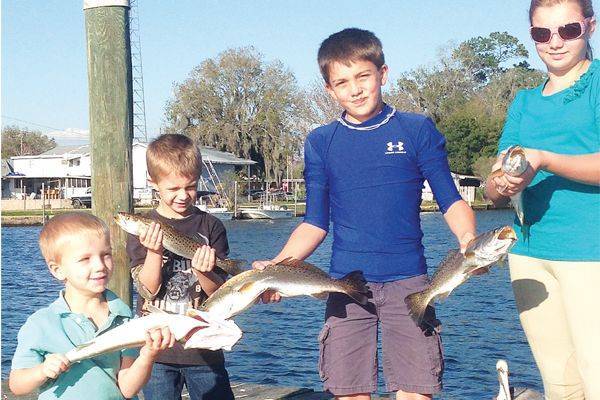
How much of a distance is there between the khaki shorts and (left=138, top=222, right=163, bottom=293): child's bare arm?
921mm

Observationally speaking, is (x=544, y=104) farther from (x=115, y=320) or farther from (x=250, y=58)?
(x=250, y=58)

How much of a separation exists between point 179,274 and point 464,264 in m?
1.64

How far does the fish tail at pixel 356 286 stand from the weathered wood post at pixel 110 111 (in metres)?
2.34

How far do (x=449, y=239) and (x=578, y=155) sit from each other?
35343 millimetres

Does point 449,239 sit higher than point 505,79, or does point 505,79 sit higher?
point 505,79

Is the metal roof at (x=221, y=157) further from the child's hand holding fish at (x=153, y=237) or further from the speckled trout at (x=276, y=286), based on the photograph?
the speckled trout at (x=276, y=286)

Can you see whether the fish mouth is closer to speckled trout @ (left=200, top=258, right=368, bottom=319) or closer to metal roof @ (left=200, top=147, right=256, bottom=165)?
speckled trout @ (left=200, top=258, right=368, bottom=319)

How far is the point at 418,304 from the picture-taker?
406 cm

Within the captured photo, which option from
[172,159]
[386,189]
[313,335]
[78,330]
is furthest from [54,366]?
[313,335]

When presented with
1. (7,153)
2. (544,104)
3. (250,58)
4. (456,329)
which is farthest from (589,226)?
(7,153)

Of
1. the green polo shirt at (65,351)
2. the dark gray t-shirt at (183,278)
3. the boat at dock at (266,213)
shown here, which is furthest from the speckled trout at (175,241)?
the boat at dock at (266,213)

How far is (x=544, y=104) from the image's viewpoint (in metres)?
4.11

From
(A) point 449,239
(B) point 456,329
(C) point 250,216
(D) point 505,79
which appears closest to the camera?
(B) point 456,329

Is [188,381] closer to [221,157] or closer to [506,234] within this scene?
[506,234]
